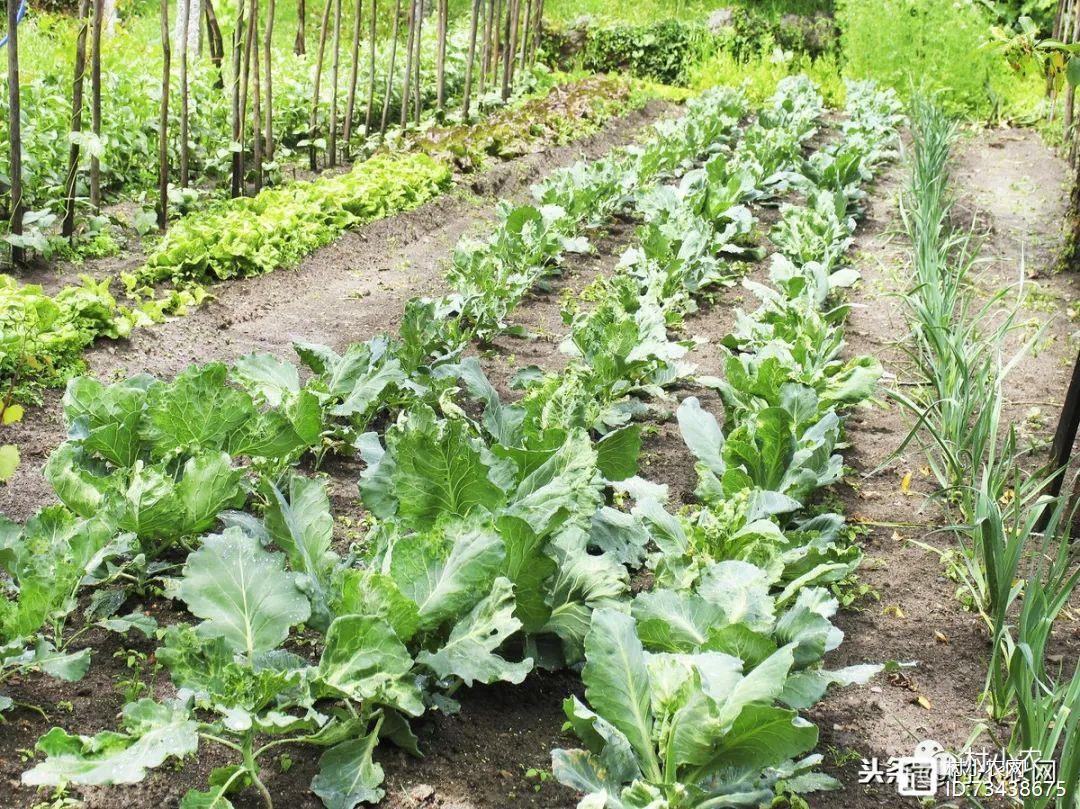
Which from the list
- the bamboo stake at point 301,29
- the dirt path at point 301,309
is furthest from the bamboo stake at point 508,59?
the dirt path at point 301,309

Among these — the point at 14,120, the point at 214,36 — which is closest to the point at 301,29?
the point at 214,36

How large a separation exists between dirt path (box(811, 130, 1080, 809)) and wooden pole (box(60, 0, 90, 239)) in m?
3.91

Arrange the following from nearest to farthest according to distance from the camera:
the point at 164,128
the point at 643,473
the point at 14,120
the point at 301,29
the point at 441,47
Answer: the point at 643,473, the point at 14,120, the point at 164,128, the point at 441,47, the point at 301,29

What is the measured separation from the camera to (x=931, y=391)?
3.95 meters

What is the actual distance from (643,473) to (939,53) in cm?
1055

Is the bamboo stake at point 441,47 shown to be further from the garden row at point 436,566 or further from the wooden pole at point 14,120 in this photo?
the garden row at point 436,566

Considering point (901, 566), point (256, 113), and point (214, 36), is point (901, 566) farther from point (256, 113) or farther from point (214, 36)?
point (214, 36)

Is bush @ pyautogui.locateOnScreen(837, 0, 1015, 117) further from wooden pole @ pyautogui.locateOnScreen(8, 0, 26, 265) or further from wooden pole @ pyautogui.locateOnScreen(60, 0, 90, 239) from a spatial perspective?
wooden pole @ pyautogui.locateOnScreen(8, 0, 26, 265)

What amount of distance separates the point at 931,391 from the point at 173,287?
135 inches

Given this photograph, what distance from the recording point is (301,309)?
481cm

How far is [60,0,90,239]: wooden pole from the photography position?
492 centimetres

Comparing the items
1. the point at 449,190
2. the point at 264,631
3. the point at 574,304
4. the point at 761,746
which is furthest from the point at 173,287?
the point at 761,746

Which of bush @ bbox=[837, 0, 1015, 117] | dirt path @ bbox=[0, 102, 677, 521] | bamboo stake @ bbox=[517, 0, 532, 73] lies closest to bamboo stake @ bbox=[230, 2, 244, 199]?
dirt path @ bbox=[0, 102, 677, 521]

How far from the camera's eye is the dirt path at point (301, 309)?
3305 millimetres
